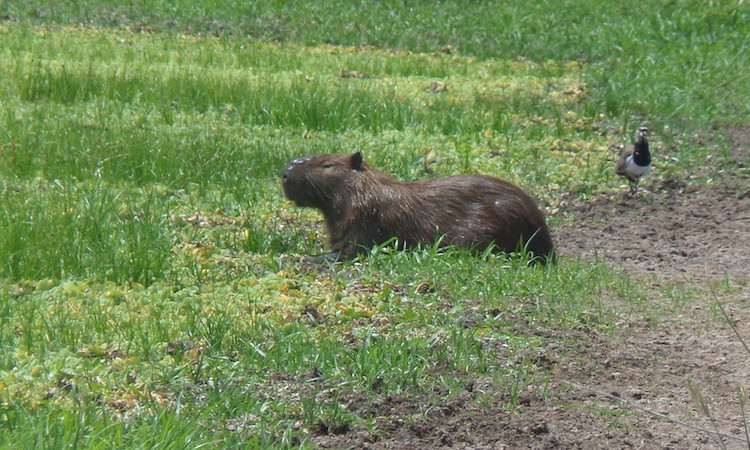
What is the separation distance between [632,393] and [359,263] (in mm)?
2070

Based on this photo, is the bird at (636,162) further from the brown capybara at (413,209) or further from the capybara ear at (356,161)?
the capybara ear at (356,161)

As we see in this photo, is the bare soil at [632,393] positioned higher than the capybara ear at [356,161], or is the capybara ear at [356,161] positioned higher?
the capybara ear at [356,161]

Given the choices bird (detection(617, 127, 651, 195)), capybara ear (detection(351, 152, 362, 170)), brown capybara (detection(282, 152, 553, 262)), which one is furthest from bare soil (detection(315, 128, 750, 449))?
capybara ear (detection(351, 152, 362, 170))

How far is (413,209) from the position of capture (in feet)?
19.9

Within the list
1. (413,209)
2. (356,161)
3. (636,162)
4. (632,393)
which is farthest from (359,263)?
(636,162)

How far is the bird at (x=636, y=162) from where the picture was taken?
751 centimetres

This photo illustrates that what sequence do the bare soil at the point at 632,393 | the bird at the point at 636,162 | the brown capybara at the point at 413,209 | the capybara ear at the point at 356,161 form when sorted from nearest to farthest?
the bare soil at the point at 632,393, the brown capybara at the point at 413,209, the capybara ear at the point at 356,161, the bird at the point at 636,162

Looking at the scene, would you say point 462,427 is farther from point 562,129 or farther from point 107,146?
point 562,129

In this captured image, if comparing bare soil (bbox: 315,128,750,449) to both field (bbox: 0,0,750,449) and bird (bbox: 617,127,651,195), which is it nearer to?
field (bbox: 0,0,750,449)

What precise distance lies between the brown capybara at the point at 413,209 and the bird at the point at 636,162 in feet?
5.81

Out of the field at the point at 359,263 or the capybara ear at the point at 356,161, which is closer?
the field at the point at 359,263

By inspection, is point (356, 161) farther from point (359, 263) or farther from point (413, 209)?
point (359, 263)

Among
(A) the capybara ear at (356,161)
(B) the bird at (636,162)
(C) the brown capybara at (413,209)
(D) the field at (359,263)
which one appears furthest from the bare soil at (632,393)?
(A) the capybara ear at (356,161)

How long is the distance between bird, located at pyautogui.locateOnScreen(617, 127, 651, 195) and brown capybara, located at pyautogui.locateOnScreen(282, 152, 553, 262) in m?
1.77
